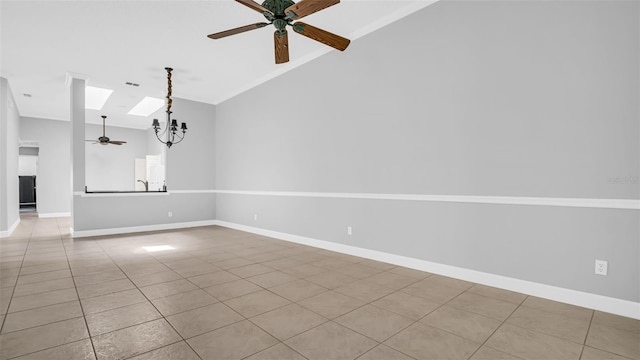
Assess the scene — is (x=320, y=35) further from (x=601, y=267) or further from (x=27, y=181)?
(x=27, y=181)

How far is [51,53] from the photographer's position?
4855 millimetres

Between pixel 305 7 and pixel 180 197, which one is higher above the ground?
pixel 305 7

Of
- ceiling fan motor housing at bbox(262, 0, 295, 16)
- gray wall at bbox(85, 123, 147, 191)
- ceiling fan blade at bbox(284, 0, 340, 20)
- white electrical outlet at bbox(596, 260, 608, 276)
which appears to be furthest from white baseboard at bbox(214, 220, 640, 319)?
gray wall at bbox(85, 123, 147, 191)

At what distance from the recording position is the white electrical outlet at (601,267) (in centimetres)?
247

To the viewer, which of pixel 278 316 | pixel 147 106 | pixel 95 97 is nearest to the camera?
pixel 278 316

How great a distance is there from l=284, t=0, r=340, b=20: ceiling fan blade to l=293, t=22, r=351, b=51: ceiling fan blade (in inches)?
6.1

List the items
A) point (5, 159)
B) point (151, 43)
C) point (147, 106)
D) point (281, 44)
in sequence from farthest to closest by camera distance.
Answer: point (147, 106)
point (5, 159)
point (151, 43)
point (281, 44)

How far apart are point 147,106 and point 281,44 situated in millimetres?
7218

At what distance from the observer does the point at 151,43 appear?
14.9ft

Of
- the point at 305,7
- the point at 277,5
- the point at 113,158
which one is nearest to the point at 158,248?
the point at 277,5

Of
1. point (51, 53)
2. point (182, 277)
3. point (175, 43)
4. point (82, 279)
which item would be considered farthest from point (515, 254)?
point (51, 53)

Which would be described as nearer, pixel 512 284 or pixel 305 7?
pixel 305 7

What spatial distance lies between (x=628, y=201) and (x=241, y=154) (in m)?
6.11

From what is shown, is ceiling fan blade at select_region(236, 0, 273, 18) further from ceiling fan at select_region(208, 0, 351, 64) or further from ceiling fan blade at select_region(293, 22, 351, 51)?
ceiling fan blade at select_region(293, 22, 351, 51)
